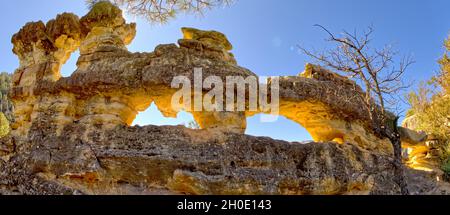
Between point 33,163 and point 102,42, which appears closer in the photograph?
point 33,163

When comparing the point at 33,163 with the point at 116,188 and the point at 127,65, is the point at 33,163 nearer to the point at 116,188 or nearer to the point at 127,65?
the point at 116,188

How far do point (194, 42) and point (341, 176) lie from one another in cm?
514

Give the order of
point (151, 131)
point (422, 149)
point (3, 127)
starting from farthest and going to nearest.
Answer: point (3, 127), point (422, 149), point (151, 131)

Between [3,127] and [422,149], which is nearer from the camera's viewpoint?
[422,149]

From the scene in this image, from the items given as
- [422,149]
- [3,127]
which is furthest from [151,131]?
[3,127]

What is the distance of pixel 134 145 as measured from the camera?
8.80 m

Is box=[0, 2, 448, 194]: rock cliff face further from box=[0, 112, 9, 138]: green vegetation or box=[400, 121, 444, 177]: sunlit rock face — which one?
box=[0, 112, 9, 138]: green vegetation

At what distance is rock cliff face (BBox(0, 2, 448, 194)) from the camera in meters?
8.38

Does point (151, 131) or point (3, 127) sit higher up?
point (3, 127)

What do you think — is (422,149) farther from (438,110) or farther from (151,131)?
(151,131)

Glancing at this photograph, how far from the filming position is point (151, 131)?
9.01m
